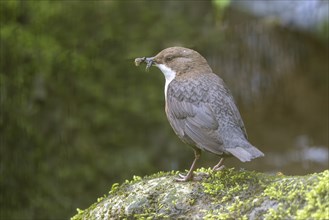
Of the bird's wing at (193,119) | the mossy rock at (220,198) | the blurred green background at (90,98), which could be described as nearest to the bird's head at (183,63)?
the bird's wing at (193,119)

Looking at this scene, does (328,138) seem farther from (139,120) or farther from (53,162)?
(53,162)

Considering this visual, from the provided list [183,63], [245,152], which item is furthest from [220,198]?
[183,63]

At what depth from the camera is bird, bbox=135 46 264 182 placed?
3.64 m

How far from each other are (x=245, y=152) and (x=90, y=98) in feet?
12.2

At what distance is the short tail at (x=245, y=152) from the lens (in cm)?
338

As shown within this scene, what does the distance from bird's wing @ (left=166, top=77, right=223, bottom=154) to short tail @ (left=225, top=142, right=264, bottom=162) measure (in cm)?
10

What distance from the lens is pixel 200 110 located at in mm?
3883

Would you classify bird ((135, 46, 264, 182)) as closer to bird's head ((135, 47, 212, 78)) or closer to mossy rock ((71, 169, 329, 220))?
bird's head ((135, 47, 212, 78))

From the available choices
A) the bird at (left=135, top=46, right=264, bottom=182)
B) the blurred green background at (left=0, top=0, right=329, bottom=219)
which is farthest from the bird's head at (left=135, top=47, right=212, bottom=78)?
the blurred green background at (left=0, top=0, right=329, bottom=219)

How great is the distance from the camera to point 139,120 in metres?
7.31

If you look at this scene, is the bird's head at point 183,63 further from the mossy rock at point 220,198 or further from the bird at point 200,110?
the mossy rock at point 220,198

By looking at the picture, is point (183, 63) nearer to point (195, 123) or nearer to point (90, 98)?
point (195, 123)

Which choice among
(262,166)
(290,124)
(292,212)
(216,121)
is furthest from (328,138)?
(292,212)

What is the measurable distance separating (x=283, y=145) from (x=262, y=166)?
641 mm
